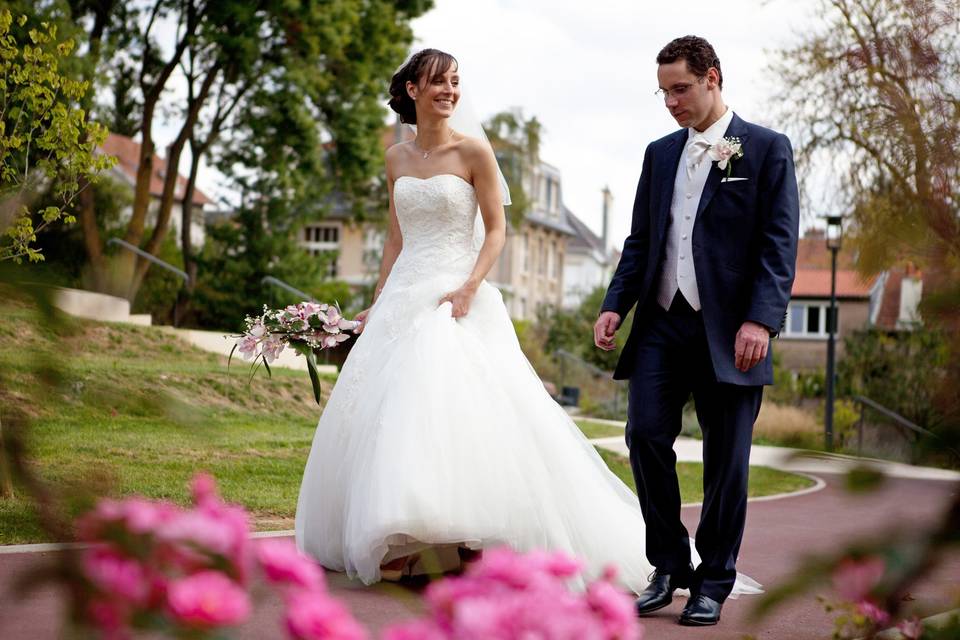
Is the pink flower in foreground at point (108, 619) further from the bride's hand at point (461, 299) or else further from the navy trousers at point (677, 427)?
the bride's hand at point (461, 299)

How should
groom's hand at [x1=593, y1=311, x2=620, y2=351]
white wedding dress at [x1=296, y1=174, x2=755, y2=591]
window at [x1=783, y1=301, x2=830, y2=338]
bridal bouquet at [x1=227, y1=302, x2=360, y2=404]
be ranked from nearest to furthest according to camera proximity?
white wedding dress at [x1=296, y1=174, x2=755, y2=591] < groom's hand at [x1=593, y1=311, x2=620, y2=351] < bridal bouquet at [x1=227, y1=302, x2=360, y2=404] < window at [x1=783, y1=301, x2=830, y2=338]

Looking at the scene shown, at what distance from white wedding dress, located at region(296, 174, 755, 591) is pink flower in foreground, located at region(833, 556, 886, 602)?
3.93 meters

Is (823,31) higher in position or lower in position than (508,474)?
higher

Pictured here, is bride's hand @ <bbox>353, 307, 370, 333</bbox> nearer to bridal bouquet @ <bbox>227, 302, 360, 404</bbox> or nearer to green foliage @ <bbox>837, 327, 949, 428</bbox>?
bridal bouquet @ <bbox>227, 302, 360, 404</bbox>

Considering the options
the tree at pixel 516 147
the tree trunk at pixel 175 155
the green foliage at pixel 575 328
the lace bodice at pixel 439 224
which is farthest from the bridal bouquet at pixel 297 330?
the tree at pixel 516 147

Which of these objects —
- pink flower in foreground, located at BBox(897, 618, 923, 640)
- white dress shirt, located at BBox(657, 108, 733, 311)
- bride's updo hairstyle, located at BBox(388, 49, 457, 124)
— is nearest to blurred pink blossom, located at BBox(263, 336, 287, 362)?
bride's updo hairstyle, located at BBox(388, 49, 457, 124)

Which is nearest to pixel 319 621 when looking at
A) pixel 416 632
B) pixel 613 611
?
pixel 416 632

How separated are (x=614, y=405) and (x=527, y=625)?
2537 centimetres

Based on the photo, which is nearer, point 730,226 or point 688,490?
point 730,226

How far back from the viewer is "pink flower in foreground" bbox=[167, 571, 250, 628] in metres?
1.16

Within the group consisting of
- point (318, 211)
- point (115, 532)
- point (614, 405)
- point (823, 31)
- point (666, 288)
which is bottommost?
point (614, 405)

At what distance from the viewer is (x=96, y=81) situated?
69.8 feet

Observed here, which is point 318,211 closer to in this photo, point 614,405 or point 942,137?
point 614,405

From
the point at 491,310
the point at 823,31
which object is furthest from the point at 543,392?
the point at 823,31
